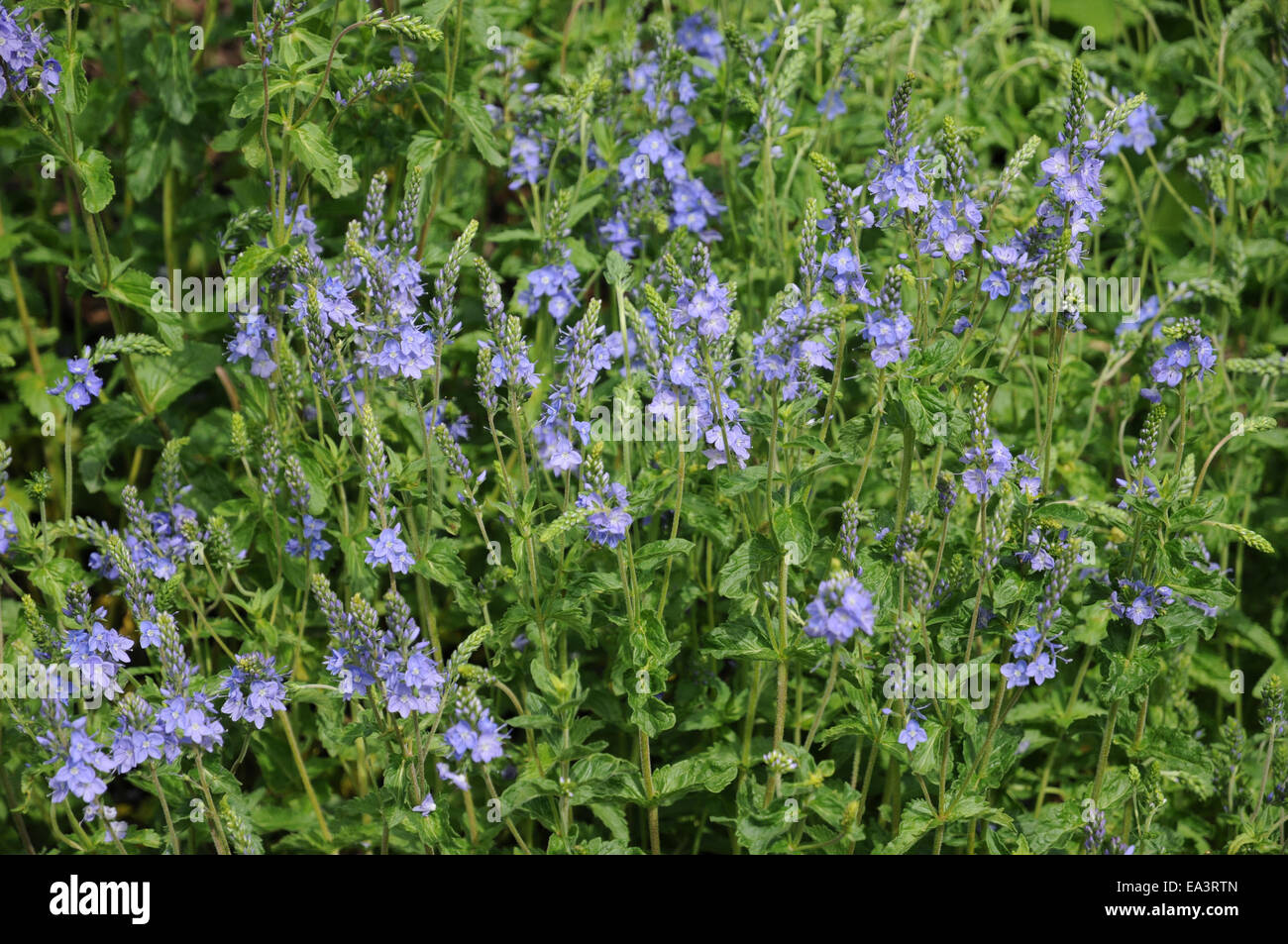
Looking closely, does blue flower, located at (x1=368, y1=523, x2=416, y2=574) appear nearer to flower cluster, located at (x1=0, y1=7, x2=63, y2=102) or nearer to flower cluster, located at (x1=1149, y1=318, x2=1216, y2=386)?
flower cluster, located at (x1=0, y1=7, x2=63, y2=102)

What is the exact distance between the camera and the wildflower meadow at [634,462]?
3.19 meters

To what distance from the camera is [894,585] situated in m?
3.34

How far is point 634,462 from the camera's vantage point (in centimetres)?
418

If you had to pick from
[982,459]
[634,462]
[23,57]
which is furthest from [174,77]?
[982,459]

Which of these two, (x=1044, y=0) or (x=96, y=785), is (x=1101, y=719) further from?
(x=1044, y=0)

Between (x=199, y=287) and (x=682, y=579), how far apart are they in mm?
2225

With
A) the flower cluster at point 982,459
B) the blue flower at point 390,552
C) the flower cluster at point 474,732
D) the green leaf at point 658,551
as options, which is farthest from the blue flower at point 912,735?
the blue flower at point 390,552

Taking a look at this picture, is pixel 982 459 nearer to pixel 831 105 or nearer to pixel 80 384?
pixel 831 105

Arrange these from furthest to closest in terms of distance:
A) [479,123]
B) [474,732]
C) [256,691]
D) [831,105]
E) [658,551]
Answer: [831,105] → [479,123] → [658,551] → [256,691] → [474,732]

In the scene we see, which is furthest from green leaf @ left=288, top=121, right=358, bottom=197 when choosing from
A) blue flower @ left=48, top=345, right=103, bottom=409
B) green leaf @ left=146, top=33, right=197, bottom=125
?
green leaf @ left=146, top=33, right=197, bottom=125

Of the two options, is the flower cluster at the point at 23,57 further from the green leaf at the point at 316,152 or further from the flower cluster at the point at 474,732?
the flower cluster at the point at 474,732

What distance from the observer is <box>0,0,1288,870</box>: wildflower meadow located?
3193 millimetres

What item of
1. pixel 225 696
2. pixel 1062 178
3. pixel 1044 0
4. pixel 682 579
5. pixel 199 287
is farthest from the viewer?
pixel 1044 0
